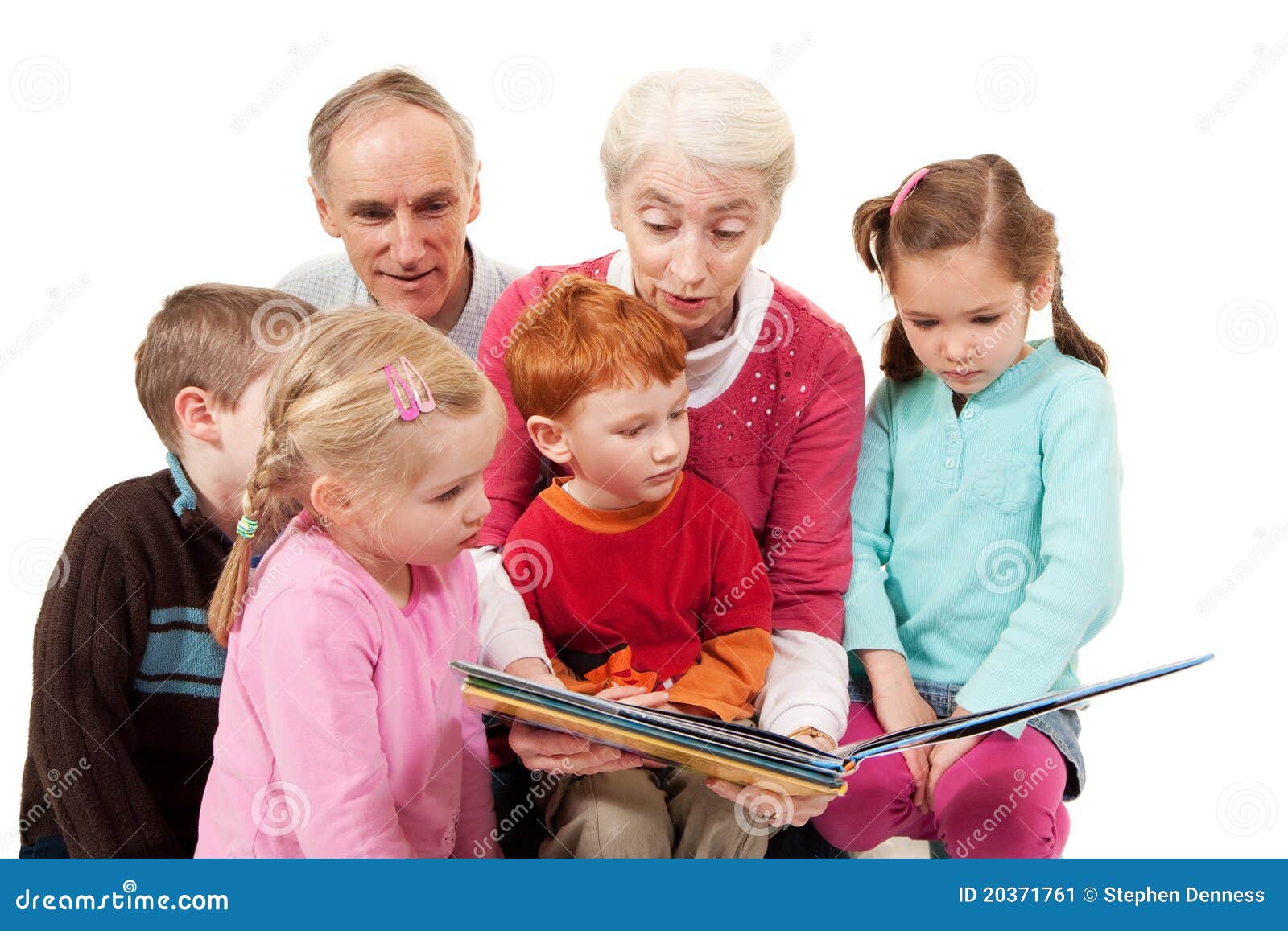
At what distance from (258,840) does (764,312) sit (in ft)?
4.51

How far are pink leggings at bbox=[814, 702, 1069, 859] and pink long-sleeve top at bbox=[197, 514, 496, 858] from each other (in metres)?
0.77

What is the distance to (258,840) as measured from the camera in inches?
88.5

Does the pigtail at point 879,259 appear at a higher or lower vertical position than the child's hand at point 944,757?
higher

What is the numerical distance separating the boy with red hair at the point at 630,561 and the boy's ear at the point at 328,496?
1.39ft

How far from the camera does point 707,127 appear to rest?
2.50 metres

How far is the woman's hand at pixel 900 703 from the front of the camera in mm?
2652

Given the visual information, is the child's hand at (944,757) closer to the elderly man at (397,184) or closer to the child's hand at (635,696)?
the child's hand at (635,696)

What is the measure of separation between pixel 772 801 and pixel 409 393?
927mm

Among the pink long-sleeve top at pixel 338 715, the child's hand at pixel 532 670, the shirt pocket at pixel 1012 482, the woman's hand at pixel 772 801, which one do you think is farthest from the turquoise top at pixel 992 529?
the pink long-sleeve top at pixel 338 715

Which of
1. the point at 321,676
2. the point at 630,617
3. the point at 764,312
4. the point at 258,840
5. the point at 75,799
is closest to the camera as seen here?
the point at 321,676

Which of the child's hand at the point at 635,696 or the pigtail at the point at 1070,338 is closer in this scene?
the child's hand at the point at 635,696

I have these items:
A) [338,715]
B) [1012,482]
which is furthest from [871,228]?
[338,715]
